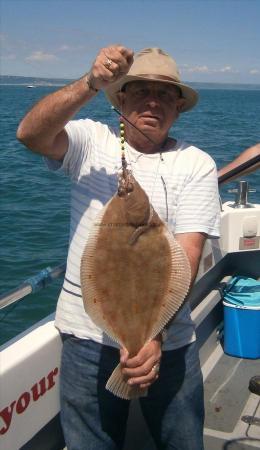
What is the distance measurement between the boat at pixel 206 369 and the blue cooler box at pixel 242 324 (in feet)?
0.08

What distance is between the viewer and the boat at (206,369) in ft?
8.05

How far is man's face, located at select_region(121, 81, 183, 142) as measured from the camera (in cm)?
247

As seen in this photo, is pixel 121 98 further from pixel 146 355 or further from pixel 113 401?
pixel 113 401

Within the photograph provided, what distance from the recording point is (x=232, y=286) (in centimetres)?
482

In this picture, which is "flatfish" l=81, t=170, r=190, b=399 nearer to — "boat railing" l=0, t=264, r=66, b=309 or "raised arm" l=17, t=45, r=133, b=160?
"raised arm" l=17, t=45, r=133, b=160

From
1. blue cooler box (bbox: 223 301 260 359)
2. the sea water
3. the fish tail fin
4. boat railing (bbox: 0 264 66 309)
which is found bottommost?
the sea water

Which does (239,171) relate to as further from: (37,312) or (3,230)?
(3,230)

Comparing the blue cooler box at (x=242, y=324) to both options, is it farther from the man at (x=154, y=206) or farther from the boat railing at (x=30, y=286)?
the boat railing at (x=30, y=286)

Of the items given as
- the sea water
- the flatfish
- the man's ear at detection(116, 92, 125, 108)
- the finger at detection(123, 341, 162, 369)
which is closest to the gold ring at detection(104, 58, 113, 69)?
the flatfish

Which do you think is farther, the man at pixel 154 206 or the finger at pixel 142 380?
the man at pixel 154 206

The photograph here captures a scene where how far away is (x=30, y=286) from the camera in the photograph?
2.73 meters

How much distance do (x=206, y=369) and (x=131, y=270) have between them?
2.51m

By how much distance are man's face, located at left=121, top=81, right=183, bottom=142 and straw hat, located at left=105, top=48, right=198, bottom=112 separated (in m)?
0.04

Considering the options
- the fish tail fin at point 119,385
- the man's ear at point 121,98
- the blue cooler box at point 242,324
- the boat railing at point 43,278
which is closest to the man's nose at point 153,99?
the man's ear at point 121,98
